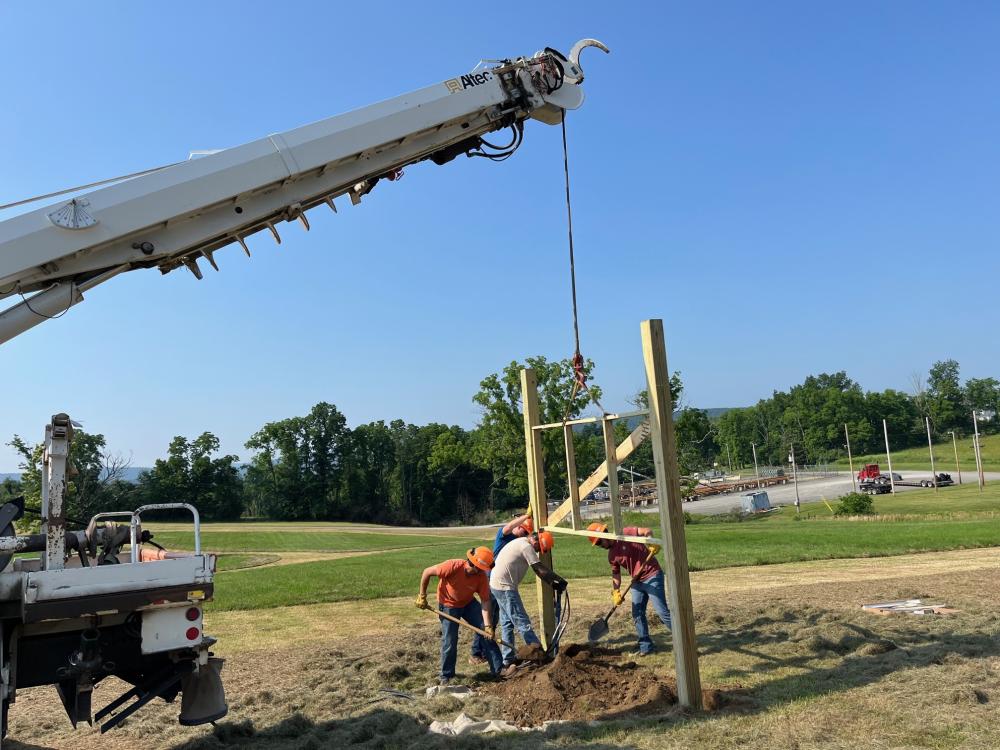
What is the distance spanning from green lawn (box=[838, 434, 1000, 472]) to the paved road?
8.13 metres

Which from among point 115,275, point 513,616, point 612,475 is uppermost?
point 115,275

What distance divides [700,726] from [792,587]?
8000 millimetres

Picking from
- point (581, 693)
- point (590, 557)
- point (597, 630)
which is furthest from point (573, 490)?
point (590, 557)

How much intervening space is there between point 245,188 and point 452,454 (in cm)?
4808

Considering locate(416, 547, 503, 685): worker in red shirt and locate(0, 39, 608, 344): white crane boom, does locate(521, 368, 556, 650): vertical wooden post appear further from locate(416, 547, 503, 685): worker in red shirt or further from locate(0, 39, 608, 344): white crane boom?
locate(0, 39, 608, 344): white crane boom

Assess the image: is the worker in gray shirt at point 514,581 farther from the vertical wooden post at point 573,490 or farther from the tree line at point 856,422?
the tree line at point 856,422

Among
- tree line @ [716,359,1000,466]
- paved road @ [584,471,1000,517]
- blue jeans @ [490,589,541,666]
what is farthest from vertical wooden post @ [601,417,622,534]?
tree line @ [716,359,1000,466]

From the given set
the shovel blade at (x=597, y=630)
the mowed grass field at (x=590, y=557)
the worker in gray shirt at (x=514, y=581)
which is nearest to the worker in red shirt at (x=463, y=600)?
the worker in gray shirt at (x=514, y=581)

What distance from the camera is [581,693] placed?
6844 mm

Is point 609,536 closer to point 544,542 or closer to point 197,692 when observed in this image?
point 544,542

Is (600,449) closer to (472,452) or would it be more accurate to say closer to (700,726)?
(472,452)

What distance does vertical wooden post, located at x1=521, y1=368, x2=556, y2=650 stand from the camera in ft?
29.3

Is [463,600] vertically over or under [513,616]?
over

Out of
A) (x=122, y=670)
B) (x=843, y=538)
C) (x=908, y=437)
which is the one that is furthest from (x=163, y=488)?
(x=908, y=437)
